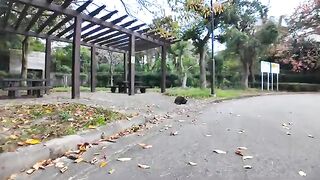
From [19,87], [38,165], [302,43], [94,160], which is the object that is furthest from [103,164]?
[302,43]

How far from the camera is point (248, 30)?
30.5 meters

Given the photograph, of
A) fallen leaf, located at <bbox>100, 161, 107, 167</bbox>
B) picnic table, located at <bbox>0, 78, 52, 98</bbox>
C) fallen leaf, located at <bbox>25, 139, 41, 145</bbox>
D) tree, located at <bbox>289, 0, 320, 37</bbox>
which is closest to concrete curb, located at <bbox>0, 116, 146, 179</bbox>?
fallen leaf, located at <bbox>25, 139, 41, 145</bbox>

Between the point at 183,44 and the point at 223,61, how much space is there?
21.1 feet

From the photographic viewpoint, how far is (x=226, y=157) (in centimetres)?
517

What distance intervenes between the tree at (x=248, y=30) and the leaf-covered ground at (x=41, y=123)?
20744 millimetres

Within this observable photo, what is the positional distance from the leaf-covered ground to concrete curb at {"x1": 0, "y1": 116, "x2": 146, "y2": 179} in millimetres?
179

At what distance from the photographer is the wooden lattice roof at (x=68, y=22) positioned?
12.9m

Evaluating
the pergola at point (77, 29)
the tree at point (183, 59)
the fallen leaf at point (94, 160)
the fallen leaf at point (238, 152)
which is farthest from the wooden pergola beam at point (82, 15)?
the tree at point (183, 59)

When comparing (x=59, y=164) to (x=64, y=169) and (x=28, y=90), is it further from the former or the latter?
(x=28, y=90)

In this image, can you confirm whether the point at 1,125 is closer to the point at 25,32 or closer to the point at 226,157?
the point at 226,157

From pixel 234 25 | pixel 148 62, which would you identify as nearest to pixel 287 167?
pixel 234 25

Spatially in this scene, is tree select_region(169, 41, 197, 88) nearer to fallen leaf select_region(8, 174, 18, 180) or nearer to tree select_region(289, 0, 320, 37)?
tree select_region(289, 0, 320, 37)

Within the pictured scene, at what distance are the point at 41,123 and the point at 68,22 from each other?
38.3 ft

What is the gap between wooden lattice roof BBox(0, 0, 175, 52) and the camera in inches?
507
